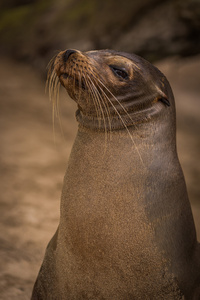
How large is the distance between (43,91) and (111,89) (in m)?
5.02

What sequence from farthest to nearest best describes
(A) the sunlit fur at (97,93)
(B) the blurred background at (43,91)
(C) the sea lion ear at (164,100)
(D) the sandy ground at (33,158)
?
(B) the blurred background at (43,91) → (D) the sandy ground at (33,158) → (C) the sea lion ear at (164,100) → (A) the sunlit fur at (97,93)

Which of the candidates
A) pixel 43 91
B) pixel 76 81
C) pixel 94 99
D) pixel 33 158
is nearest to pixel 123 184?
pixel 94 99

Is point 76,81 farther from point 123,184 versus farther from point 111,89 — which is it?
point 123,184

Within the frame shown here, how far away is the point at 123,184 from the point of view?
2.10m

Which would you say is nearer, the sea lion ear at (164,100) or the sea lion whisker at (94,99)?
the sea lion whisker at (94,99)

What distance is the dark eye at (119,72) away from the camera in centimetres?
213

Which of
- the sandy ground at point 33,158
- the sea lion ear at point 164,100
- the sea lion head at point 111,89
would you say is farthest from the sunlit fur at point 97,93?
the sandy ground at point 33,158

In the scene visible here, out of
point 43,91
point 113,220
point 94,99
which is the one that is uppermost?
point 43,91

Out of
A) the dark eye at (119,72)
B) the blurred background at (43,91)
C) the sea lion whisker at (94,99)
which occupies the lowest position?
the sea lion whisker at (94,99)

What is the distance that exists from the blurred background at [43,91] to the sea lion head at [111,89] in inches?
63.3

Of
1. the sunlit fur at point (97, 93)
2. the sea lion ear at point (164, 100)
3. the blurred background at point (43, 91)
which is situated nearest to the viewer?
the sunlit fur at point (97, 93)

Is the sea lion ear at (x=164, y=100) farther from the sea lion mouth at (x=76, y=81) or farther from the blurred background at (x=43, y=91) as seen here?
the blurred background at (x=43, y=91)

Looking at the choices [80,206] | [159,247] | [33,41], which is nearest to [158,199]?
[159,247]

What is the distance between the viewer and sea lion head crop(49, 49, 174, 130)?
6.83 feet
